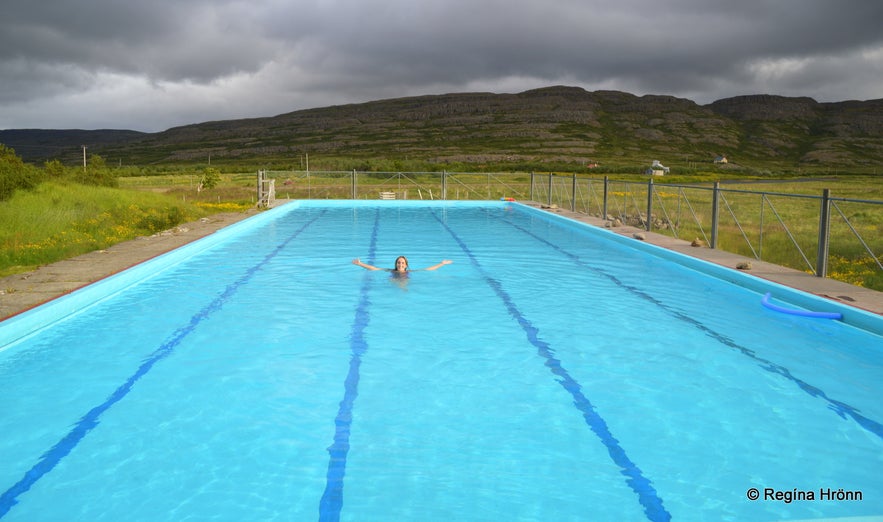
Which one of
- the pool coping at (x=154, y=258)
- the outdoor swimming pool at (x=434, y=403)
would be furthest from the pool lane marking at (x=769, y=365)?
the pool coping at (x=154, y=258)

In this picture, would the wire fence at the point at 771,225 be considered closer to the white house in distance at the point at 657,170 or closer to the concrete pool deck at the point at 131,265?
the concrete pool deck at the point at 131,265

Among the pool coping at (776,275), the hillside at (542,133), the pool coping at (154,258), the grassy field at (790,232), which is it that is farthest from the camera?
the hillside at (542,133)

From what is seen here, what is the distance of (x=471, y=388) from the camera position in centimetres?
541

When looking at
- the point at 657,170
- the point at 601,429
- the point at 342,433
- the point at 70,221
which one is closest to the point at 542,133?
the point at 657,170

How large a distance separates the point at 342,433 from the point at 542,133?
120263 millimetres

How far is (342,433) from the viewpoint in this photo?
445 cm

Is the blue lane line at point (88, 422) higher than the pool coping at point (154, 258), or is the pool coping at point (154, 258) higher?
the pool coping at point (154, 258)

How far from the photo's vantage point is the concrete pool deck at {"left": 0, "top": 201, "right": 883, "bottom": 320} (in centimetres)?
744

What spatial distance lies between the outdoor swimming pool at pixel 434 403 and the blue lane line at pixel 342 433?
0.8 inches

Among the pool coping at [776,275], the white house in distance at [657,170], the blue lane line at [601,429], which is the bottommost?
the blue lane line at [601,429]

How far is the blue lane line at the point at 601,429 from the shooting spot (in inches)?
141

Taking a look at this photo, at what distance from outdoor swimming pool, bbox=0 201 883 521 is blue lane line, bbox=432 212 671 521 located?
0.8 inches

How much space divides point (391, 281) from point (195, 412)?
A: 5.46 metres

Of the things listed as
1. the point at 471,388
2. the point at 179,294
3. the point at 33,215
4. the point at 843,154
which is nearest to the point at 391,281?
the point at 179,294
